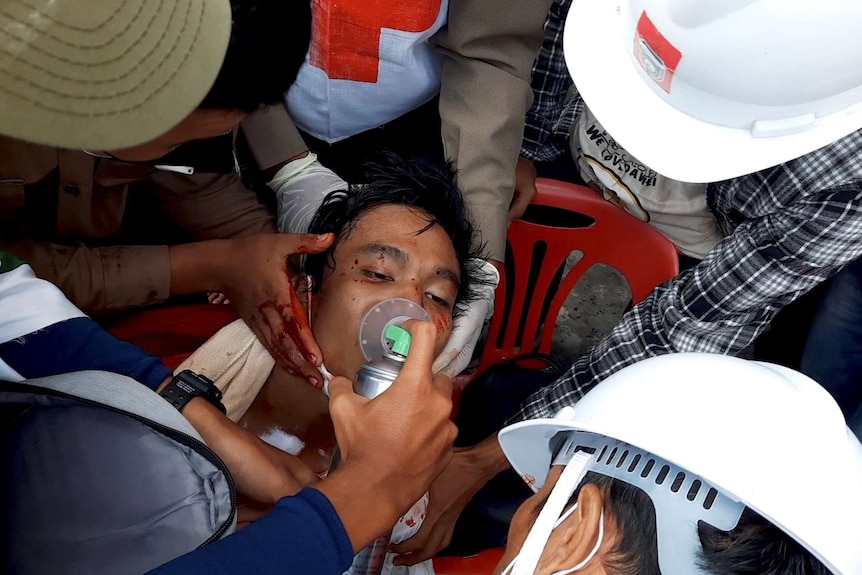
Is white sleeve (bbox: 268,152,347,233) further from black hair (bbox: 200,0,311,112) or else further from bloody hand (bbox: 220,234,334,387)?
black hair (bbox: 200,0,311,112)

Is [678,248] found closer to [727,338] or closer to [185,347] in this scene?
[727,338]

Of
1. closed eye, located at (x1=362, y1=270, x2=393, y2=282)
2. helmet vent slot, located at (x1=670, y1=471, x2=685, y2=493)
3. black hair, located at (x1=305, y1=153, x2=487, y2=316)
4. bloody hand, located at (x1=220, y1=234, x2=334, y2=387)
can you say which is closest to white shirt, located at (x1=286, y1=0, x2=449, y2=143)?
black hair, located at (x1=305, y1=153, x2=487, y2=316)

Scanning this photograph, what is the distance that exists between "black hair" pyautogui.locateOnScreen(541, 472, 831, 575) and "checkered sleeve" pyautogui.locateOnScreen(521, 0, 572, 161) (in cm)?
161

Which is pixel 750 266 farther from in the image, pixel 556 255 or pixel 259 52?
pixel 259 52

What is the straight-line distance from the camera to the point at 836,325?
2.21 m

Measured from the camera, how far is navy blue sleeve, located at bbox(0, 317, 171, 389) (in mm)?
1333

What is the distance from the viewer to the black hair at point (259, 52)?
1224 mm

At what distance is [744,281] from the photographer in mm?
1799

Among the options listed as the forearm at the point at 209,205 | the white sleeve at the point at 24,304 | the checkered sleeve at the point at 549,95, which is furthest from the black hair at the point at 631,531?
the checkered sleeve at the point at 549,95

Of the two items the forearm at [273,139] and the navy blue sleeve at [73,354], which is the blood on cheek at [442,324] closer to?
the navy blue sleeve at [73,354]

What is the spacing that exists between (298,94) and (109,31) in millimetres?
1337

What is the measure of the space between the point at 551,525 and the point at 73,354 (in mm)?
989

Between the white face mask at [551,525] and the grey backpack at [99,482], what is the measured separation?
19.3 inches

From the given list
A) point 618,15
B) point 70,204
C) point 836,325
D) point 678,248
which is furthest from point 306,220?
point 836,325
